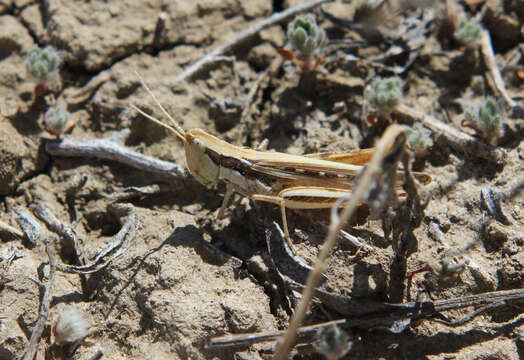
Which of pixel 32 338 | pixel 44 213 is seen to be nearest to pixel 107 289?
pixel 32 338

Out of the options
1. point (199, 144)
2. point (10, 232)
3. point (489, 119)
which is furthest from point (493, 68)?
point (10, 232)

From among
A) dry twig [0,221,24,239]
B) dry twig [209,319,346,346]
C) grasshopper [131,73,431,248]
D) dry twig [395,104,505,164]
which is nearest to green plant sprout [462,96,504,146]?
dry twig [395,104,505,164]

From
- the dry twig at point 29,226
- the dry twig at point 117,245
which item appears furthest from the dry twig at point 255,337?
the dry twig at point 29,226

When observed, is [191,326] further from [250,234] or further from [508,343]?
[508,343]

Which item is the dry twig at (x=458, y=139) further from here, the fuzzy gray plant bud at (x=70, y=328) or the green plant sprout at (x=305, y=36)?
the fuzzy gray plant bud at (x=70, y=328)

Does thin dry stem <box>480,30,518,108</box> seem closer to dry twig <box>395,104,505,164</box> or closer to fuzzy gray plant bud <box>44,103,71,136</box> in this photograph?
dry twig <box>395,104,505,164</box>

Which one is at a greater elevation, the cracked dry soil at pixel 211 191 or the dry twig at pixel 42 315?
the cracked dry soil at pixel 211 191

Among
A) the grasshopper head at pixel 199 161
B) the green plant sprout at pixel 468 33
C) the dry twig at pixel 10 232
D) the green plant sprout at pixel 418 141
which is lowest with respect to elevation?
the dry twig at pixel 10 232
